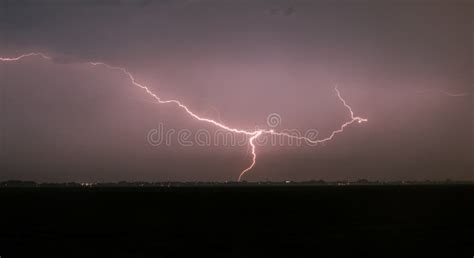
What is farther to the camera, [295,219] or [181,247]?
[295,219]

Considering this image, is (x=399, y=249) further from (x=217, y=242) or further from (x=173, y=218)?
(x=173, y=218)

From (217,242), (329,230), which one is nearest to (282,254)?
(217,242)

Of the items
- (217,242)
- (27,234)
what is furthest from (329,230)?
(27,234)

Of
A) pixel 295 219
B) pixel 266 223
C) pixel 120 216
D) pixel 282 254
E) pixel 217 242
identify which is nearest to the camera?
pixel 282 254

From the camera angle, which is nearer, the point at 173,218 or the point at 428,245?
the point at 428,245

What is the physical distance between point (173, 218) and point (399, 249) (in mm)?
15726

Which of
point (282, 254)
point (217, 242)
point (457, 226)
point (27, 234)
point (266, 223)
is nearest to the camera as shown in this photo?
point (282, 254)

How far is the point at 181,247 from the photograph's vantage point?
1828 centimetres

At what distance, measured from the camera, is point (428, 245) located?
17.4m

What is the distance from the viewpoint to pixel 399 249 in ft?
54.2

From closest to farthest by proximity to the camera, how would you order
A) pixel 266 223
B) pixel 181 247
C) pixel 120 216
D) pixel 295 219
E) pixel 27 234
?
pixel 181 247, pixel 27 234, pixel 266 223, pixel 295 219, pixel 120 216

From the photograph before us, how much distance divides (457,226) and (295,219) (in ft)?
27.8

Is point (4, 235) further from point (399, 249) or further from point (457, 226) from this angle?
point (457, 226)

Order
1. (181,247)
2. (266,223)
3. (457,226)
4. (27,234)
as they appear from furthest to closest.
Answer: (266,223) → (457,226) → (27,234) → (181,247)
